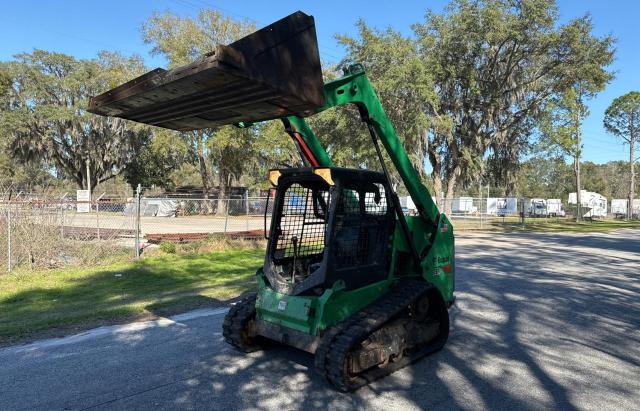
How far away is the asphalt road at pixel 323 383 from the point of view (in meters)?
4.28

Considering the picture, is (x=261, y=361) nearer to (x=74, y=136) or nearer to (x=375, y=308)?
(x=375, y=308)

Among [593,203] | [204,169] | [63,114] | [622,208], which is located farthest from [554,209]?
[63,114]

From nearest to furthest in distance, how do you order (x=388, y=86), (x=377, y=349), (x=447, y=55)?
1. (x=377, y=349)
2. (x=388, y=86)
3. (x=447, y=55)

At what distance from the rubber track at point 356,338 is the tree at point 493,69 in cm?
2327

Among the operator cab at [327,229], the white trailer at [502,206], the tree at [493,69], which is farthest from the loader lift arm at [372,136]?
the white trailer at [502,206]

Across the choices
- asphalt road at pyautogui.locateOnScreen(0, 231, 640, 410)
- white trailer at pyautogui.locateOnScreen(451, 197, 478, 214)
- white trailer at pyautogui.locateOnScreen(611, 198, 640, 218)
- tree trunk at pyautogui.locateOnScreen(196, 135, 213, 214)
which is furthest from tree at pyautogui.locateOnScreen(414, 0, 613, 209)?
white trailer at pyautogui.locateOnScreen(611, 198, 640, 218)

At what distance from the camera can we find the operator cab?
4684mm

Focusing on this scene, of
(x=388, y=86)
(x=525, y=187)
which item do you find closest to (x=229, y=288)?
(x=388, y=86)

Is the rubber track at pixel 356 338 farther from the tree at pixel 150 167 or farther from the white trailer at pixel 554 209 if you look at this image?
the white trailer at pixel 554 209

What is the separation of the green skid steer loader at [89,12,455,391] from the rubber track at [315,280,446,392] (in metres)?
0.01

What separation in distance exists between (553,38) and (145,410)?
26.8 meters

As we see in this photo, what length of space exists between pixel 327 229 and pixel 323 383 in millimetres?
1460

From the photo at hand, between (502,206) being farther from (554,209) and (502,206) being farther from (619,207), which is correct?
(619,207)

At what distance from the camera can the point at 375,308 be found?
475 cm
